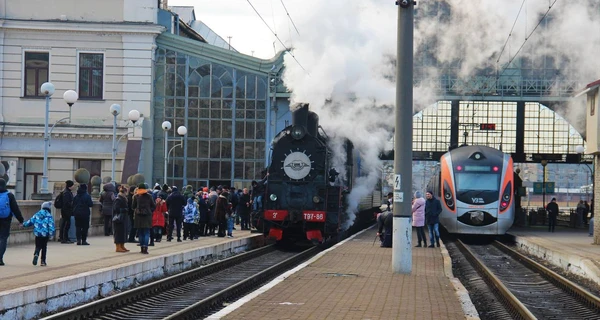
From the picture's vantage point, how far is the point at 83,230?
74.0 feet

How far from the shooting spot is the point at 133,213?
23984 mm

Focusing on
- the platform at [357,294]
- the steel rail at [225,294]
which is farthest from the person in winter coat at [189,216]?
the platform at [357,294]

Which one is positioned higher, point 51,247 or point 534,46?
point 534,46

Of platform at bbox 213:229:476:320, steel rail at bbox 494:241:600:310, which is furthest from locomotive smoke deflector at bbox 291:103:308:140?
steel rail at bbox 494:241:600:310

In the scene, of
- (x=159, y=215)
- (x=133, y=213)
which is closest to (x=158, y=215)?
(x=159, y=215)

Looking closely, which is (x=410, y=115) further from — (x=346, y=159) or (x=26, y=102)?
(x=26, y=102)

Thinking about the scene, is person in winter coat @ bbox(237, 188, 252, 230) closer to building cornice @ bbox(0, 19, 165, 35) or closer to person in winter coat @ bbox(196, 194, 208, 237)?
person in winter coat @ bbox(196, 194, 208, 237)

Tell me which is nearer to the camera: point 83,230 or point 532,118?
point 83,230

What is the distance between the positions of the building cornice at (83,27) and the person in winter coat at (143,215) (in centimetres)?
2215

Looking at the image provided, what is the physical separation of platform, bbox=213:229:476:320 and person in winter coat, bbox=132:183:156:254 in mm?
3709

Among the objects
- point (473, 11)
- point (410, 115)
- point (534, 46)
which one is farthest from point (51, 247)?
point (534, 46)

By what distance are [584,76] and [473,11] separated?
5.82 metres

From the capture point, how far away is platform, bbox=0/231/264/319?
12766mm

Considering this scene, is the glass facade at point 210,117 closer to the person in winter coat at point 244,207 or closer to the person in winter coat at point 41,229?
the person in winter coat at point 244,207
